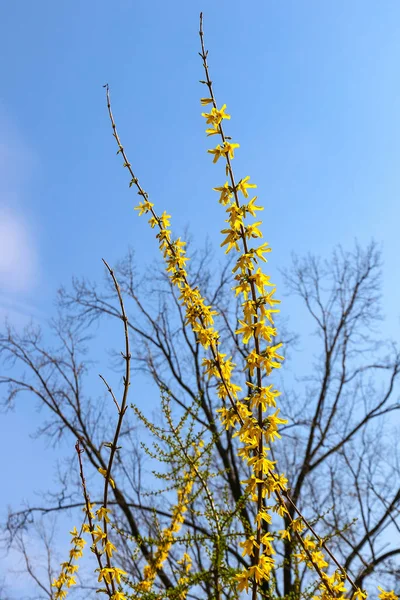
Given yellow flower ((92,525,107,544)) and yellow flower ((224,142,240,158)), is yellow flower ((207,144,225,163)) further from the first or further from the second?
yellow flower ((92,525,107,544))

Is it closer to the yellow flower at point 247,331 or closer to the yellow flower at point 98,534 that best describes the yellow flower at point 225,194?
the yellow flower at point 247,331

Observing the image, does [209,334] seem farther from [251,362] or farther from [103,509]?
[103,509]

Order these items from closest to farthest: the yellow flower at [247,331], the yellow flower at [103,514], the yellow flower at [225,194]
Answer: the yellow flower at [103,514] → the yellow flower at [247,331] → the yellow flower at [225,194]

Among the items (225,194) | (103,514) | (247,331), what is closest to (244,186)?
(225,194)

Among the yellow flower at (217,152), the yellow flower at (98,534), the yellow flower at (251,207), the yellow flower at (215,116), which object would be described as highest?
the yellow flower at (215,116)

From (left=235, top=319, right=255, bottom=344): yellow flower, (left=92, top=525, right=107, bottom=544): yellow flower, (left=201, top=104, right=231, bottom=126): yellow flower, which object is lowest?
(left=92, top=525, right=107, bottom=544): yellow flower

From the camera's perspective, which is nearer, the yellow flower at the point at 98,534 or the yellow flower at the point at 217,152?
the yellow flower at the point at 98,534

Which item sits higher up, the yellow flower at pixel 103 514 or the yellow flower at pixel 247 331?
the yellow flower at pixel 247 331

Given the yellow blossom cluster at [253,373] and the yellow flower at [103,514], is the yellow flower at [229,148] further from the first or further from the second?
the yellow flower at [103,514]

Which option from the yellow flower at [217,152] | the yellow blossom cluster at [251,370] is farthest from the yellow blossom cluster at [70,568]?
the yellow flower at [217,152]

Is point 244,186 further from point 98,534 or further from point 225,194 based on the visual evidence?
point 98,534

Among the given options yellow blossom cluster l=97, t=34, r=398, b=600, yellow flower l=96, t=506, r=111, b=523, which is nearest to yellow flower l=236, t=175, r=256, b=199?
yellow blossom cluster l=97, t=34, r=398, b=600

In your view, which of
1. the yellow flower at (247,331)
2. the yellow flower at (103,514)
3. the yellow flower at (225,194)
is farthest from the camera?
the yellow flower at (225,194)

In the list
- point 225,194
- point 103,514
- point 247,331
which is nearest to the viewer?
point 103,514
